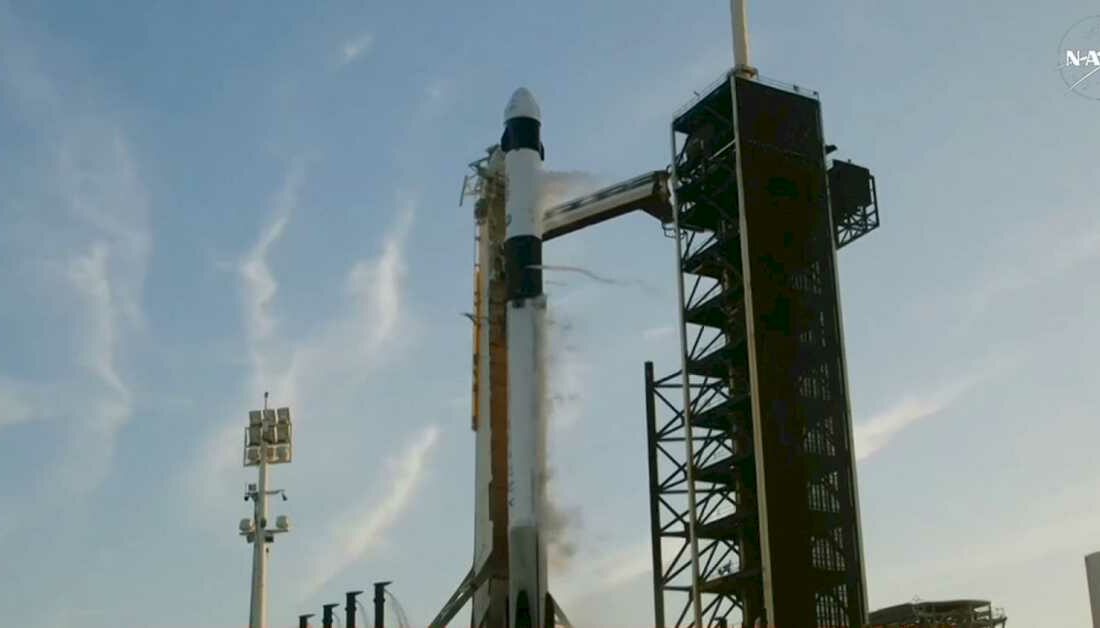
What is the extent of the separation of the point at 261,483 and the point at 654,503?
1013 inches

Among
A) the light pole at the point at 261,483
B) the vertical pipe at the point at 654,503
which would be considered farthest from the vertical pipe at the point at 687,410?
the light pole at the point at 261,483

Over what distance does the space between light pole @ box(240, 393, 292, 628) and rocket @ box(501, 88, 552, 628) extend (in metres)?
18.1

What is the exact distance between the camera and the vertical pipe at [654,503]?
2793 inches

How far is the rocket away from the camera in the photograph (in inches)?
2712

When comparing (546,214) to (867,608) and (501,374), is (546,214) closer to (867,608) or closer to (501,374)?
(501,374)

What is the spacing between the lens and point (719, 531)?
6931 cm

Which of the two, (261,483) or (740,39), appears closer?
A: (261,483)

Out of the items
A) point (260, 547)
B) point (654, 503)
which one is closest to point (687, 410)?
point (654, 503)

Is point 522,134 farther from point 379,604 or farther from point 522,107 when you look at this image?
point 379,604

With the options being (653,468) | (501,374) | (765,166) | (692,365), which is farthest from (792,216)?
(501,374)

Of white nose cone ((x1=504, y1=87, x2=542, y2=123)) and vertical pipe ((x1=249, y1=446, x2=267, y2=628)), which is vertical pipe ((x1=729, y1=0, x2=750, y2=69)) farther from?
vertical pipe ((x1=249, y1=446, x2=267, y2=628))

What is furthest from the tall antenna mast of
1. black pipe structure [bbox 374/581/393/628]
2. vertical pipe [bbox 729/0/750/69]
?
black pipe structure [bbox 374/581/393/628]

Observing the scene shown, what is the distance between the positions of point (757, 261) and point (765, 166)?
18.8 feet

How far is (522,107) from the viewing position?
79.0 meters
